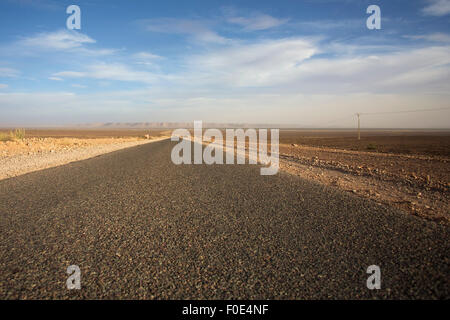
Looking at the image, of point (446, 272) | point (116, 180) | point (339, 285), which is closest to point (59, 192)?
point (116, 180)

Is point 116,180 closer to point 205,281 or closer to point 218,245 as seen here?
point 218,245

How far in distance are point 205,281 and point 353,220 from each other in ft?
9.88

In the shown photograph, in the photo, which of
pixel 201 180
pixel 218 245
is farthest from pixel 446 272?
pixel 201 180

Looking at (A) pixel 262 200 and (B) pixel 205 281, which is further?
(A) pixel 262 200

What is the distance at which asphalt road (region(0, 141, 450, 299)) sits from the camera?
253 cm

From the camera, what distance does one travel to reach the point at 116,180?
8188mm

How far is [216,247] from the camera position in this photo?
3404 millimetres

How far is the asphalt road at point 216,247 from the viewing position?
8.29 ft
